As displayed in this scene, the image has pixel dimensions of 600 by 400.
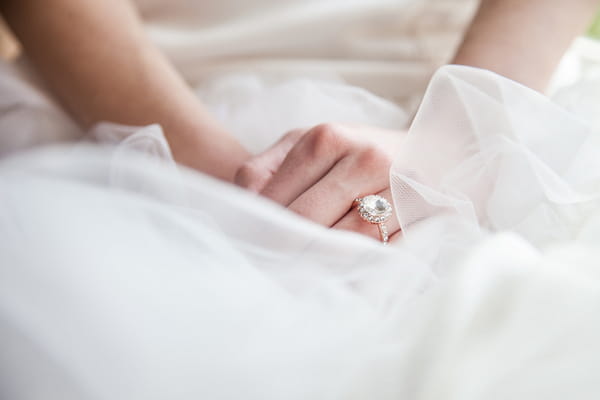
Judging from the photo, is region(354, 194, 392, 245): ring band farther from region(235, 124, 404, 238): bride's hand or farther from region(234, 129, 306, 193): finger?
region(234, 129, 306, 193): finger

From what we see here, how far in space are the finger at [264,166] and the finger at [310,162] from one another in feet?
0.06

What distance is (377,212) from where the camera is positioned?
574 mm

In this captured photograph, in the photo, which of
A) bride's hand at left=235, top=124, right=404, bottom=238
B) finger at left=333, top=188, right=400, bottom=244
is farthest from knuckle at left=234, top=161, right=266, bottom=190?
finger at left=333, top=188, right=400, bottom=244

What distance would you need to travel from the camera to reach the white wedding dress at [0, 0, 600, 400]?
36 centimetres

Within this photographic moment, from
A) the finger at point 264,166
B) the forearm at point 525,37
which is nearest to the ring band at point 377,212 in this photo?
the finger at point 264,166

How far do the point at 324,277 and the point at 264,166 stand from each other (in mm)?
239

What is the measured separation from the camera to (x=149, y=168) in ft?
1.57

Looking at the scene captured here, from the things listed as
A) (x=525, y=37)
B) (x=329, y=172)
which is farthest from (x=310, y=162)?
(x=525, y=37)

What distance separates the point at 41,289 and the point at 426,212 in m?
0.35

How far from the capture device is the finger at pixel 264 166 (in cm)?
63

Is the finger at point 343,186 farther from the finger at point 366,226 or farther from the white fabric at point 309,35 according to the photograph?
the white fabric at point 309,35

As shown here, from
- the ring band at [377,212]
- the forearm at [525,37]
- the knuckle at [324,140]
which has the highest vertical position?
the forearm at [525,37]

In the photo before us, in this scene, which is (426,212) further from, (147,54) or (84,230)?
(147,54)

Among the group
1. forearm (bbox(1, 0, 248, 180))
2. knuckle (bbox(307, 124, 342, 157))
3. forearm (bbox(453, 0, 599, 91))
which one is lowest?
forearm (bbox(1, 0, 248, 180))
